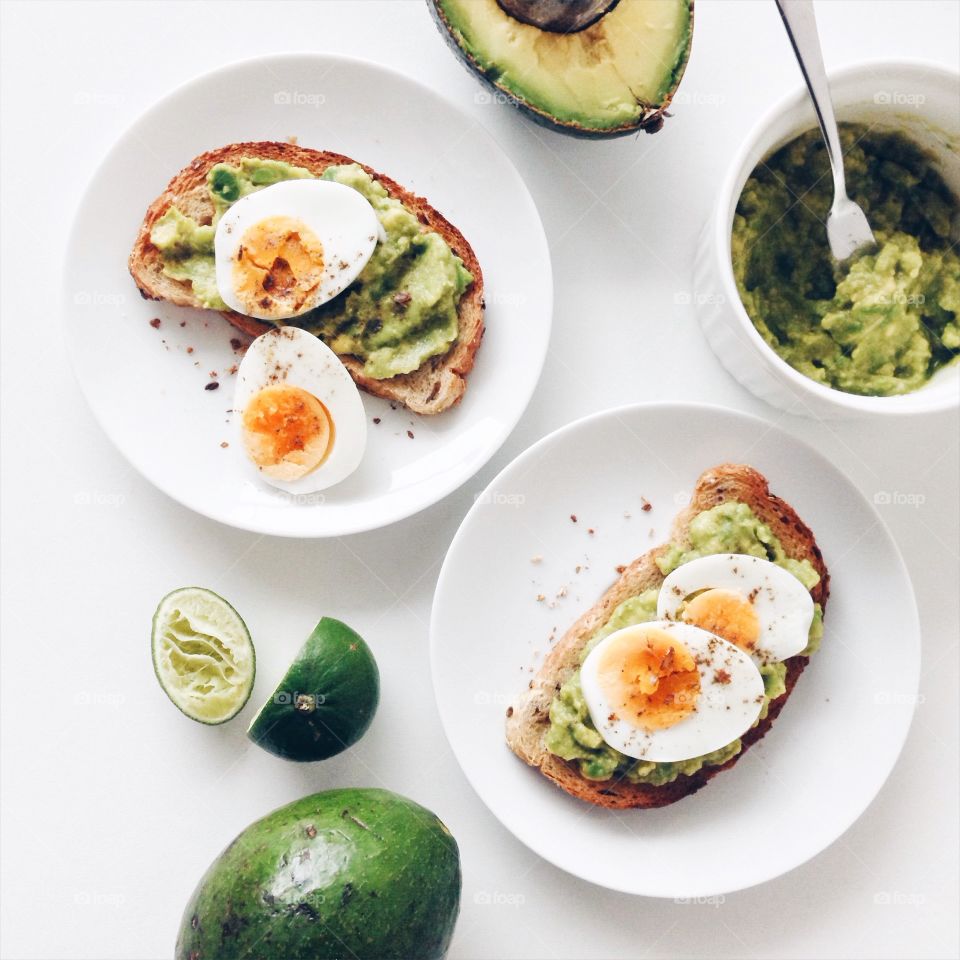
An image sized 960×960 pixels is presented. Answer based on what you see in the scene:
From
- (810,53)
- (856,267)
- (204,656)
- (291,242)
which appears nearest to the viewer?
(810,53)

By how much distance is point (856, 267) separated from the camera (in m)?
1.86

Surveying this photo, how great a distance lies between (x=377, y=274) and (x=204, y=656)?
3.01 ft

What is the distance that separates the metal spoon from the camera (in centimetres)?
169

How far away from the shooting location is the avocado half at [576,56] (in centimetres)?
171

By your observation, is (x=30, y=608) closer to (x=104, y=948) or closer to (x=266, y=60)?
(x=104, y=948)

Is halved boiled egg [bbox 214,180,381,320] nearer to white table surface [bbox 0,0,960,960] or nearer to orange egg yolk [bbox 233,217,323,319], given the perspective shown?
orange egg yolk [bbox 233,217,323,319]

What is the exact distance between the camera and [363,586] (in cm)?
218

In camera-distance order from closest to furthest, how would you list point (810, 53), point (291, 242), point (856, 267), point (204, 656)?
point (810, 53) < point (856, 267) < point (291, 242) < point (204, 656)

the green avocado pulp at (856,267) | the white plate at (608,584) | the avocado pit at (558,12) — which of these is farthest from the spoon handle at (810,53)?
the white plate at (608,584)

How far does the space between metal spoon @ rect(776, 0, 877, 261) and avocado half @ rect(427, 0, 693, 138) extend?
19cm

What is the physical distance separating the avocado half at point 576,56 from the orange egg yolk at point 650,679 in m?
0.98

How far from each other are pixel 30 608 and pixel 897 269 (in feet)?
6.62

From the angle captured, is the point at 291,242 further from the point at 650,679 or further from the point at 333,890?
the point at 333,890

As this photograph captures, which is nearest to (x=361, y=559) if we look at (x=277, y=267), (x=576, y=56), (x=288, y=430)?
(x=288, y=430)
